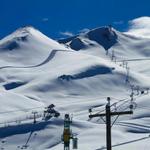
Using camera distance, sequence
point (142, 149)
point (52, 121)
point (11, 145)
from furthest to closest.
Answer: point (52, 121) < point (11, 145) < point (142, 149)

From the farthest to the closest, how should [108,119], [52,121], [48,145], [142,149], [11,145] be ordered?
[52,121], [11,145], [48,145], [142,149], [108,119]

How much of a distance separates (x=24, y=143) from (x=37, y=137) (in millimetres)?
4268

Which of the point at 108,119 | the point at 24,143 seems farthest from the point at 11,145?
the point at 108,119

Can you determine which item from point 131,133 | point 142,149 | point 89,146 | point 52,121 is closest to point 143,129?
point 131,133

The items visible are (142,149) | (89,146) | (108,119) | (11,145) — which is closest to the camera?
(108,119)

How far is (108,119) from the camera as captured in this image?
49250 millimetres

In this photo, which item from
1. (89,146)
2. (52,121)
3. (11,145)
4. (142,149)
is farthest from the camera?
(52,121)

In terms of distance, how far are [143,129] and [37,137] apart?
1186 inches

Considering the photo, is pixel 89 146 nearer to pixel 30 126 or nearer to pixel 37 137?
pixel 37 137

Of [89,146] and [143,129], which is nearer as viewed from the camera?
[89,146]

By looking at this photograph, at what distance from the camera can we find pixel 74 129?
185 metres

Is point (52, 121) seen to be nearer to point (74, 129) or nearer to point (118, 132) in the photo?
point (74, 129)

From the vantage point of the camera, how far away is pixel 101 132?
552 ft

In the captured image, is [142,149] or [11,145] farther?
[11,145]
